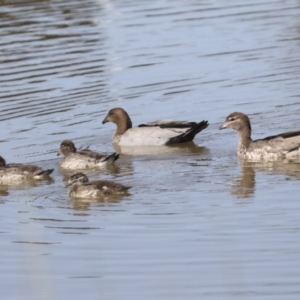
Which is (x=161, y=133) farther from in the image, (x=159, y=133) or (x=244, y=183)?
(x=244, y=183)

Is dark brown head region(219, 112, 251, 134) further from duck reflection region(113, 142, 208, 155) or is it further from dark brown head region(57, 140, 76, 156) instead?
dark brown head region(57, 140, 76, 156)

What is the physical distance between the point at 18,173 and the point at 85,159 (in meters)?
1.06

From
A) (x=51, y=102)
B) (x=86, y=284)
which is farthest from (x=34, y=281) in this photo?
(x=51, y=102)

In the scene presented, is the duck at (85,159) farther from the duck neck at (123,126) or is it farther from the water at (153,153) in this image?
the duck neck at (123,126)

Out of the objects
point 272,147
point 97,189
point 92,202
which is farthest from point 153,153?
point 92,202

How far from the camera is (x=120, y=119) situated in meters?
16.4

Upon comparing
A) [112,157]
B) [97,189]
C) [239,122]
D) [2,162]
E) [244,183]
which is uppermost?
[239,122]

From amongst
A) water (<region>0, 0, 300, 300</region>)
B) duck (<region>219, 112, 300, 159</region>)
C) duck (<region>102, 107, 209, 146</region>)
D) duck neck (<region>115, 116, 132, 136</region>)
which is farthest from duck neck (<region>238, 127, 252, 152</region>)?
duck neck (<region>115, 116, 132, 136</region>)

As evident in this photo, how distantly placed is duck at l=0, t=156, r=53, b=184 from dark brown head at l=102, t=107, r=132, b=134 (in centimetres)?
265

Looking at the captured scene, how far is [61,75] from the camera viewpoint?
20.5m

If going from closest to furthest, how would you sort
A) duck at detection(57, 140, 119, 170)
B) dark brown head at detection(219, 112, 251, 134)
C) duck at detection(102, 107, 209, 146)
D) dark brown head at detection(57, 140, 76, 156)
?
duck at detection(57, 140, 119, 170), dark brown head at detection(57, 140, 76, 156), dark brown head at detection(219, 112, 251, 134), duck at detection(102, 107, 209, 146)

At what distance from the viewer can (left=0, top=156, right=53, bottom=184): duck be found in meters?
13.8

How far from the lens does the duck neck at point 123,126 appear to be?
16.4m

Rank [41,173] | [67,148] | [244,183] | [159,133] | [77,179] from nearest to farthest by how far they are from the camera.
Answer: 1. [244,183]
2. [77,179]
3. [41,173]
4. [67,148]
5. [159,133]
